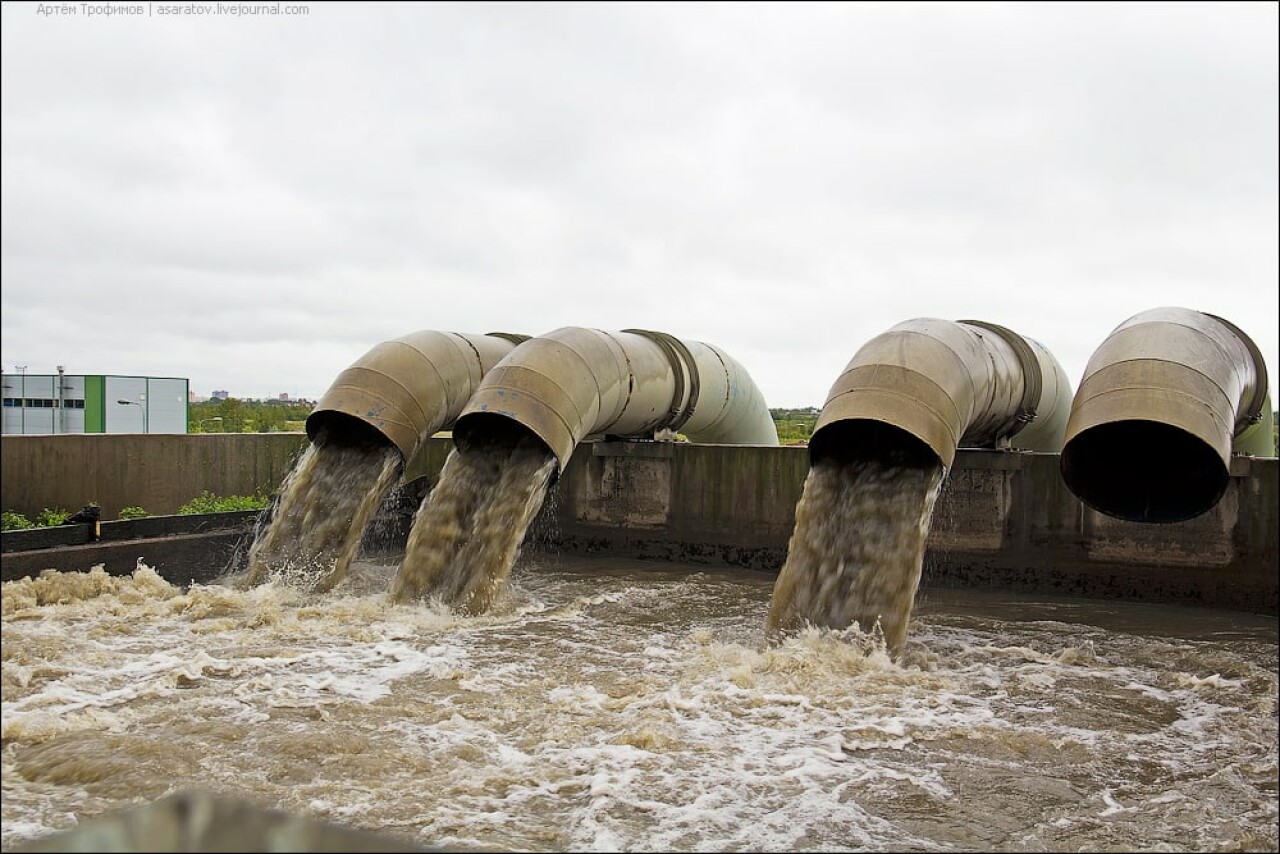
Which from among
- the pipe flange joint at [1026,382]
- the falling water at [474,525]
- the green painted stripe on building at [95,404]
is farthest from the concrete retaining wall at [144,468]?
the pipe flange joint at [1026,382]

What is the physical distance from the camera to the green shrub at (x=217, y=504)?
13641 millimetres

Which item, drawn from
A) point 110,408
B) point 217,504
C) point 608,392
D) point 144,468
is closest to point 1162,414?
point 608,392

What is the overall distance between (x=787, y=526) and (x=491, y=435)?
4.01 metres

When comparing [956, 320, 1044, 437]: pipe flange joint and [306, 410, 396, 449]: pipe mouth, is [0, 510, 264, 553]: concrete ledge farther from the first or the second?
[956, 320, 1044, 437]: pipe flange joint

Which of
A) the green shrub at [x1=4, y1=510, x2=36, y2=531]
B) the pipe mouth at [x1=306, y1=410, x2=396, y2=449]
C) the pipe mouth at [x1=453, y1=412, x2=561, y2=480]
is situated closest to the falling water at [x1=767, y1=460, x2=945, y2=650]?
the pipe mouth at [x1=453, y1=412, x2=561, y2=480]

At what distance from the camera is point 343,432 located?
12828 mm

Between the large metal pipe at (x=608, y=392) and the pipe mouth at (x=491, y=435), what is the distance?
15mm

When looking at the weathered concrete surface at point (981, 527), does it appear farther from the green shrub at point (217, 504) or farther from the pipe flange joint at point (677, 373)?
the green shrub at point (217, 504)

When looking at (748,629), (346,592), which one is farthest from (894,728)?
(346,592)

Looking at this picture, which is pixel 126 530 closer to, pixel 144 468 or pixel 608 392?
pixel 144 468

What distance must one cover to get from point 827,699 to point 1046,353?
24.4ft

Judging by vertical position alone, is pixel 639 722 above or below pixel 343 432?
below

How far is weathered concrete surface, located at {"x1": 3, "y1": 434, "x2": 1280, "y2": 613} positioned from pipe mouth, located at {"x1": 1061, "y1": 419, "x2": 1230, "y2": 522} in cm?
96

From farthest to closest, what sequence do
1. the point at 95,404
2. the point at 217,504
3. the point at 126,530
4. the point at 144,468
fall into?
the point at 95,404, the point at 217,504, the point at 144,468, the point at 126,530
